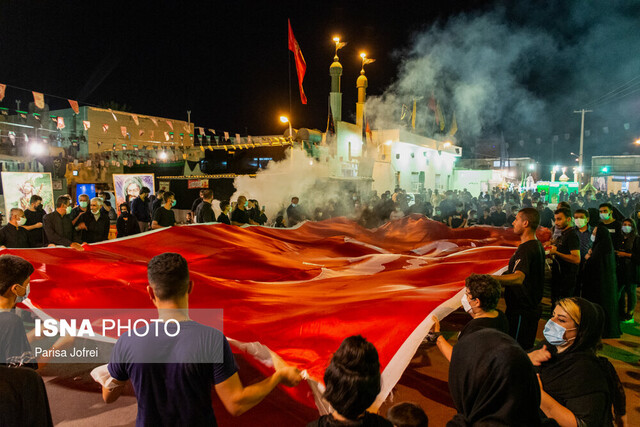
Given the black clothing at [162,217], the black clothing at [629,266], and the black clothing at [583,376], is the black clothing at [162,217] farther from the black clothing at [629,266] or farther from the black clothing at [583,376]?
the black clothing at [629,266]

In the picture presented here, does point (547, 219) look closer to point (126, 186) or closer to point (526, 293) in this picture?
point (526, 293)

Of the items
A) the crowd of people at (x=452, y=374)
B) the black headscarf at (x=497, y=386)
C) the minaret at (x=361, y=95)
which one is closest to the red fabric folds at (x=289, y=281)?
the crowd of people at (x=452, y=374)

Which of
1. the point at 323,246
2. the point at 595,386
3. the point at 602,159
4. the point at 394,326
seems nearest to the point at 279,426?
the point at 394,326

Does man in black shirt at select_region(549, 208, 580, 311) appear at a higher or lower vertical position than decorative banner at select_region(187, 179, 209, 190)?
lower

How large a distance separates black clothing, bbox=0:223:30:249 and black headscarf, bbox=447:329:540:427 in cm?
770

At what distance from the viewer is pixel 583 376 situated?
7.04 ft

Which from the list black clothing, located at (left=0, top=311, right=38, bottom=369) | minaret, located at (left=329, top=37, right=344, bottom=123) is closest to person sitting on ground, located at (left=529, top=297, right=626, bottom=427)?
black clothing, located at (left=0, top=311, right=38, bottom=369)

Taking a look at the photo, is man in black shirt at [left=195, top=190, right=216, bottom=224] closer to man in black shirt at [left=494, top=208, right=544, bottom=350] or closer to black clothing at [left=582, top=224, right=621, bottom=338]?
man in black shirt at [left=494, top=208, right=544, bottom=350]

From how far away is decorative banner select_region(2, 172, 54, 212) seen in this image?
10258 mm

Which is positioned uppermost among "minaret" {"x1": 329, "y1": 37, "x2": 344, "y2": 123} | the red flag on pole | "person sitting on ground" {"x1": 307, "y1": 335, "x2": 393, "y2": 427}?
"minaret" {"x1": 329, "y1": 37, "x2": 344, "y2": 123}

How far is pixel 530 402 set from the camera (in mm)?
1884

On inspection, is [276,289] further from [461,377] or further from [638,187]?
[638,187]

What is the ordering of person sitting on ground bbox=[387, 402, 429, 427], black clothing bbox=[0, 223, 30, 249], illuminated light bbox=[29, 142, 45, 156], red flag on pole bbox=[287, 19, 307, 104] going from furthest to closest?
illuminated light bbox=[29, 142, 45, 156], red flag on pole bbox=[287, 19, 307, 104], black clothing bbox=[0, 223, 30, 249], person sitting on ground bbox=[387, 402, 429, 427]

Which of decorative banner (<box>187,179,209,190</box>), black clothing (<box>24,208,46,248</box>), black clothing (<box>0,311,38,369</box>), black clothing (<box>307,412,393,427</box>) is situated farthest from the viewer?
decorative banner (<box>187,179,209,190</box>)
